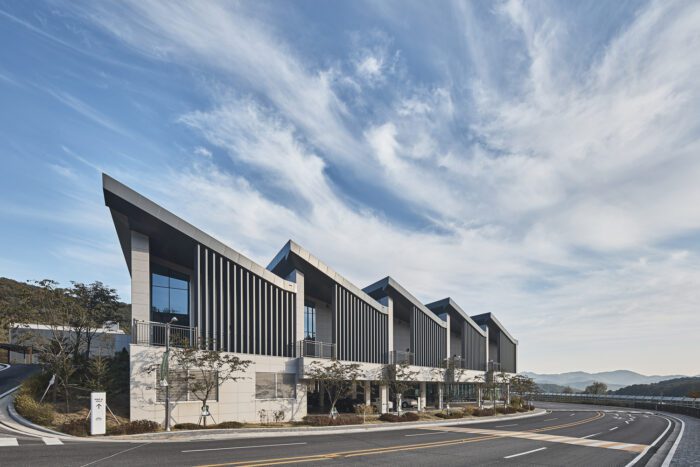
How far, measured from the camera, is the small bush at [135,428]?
21.2 metres

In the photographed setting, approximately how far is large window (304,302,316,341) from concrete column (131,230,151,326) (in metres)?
16.4

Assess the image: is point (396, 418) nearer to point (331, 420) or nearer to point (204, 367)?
point (331, 420)

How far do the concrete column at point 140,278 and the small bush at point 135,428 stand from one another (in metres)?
5.10

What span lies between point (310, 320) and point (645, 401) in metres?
60.5

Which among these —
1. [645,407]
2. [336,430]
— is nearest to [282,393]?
[336,430]

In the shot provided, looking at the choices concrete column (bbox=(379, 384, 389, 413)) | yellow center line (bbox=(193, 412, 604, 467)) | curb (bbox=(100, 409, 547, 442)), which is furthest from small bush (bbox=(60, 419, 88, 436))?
concrete column (bbox=(379, 384, 389, 413))

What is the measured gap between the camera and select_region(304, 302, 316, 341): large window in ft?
137

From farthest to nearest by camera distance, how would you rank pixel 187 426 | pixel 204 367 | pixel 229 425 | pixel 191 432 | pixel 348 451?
pixel 204 367
pixel 229 425
pixel 187 426
pixel 191 432
pixel 348 451

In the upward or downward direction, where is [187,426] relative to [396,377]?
upward

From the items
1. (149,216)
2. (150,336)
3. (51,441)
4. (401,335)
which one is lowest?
(51,441)

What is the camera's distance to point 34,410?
74.4 ft

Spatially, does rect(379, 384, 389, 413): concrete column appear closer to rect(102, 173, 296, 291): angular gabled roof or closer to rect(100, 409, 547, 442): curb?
rect(100, 409, 547, 442): curb

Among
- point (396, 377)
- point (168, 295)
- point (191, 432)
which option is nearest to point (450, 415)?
point (396, 377)

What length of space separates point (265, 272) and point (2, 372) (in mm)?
27281
